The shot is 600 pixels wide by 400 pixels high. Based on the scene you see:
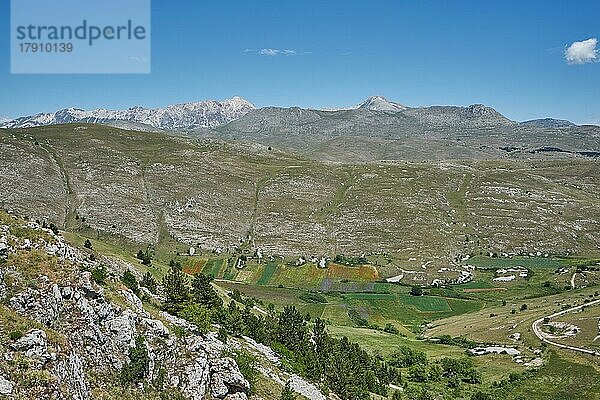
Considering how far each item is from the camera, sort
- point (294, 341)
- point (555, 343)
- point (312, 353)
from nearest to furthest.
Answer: point (312, 353), point (294, 341), point (555, 343)

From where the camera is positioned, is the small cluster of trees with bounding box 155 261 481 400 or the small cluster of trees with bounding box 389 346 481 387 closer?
the small cluster of trees with bounding box 155 261 481 400

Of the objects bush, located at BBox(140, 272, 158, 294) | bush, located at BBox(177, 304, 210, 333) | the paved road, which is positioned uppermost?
bush, located at BBox(140, 272, 158, 294)

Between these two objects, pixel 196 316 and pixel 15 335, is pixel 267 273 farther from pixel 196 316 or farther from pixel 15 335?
pixel 15 335

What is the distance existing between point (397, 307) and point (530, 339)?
158 feet

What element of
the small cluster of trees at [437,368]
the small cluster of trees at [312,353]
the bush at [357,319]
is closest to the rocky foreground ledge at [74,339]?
the small cluster of trees at [312,353]

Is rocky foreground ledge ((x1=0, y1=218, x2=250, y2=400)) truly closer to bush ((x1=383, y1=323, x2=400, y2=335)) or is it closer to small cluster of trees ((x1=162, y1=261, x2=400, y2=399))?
small cluster of trees ((x1=162, y1=261, x2=400, y2=399))

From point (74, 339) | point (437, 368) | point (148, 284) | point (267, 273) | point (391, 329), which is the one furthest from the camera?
point (267, 273)

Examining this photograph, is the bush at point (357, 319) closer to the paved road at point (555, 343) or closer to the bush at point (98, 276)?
the paved road at point (555, 343)

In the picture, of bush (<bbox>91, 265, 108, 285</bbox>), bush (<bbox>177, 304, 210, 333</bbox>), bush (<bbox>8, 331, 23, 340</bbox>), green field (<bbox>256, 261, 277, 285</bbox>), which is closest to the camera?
bush (<bbox>8, 331, 23, 340</bbox>)

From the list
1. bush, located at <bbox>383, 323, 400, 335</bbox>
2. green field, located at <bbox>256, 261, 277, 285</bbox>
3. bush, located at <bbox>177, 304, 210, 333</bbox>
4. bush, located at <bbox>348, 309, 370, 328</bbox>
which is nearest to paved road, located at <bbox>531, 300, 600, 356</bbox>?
bush, located at <bbox>383, 323, 400, 335</bbox>

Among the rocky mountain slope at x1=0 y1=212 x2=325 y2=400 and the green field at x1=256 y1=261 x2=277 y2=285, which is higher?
the rocky mountain slope at x1=0 y1=212 x2=325 y2=400

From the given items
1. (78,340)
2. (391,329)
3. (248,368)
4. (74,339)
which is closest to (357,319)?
(391,329)

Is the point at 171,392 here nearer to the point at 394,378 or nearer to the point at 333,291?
the point at 394,378

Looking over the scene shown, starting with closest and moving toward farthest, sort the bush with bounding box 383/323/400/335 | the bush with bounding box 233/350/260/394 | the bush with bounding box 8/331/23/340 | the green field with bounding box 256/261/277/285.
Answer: the bush with bounding box 8/331/23/340
the bush with bounding box 233/350/260/394
the bush with bounding box 383/323/400/335
the green field with bounding box 256/261/277/285
